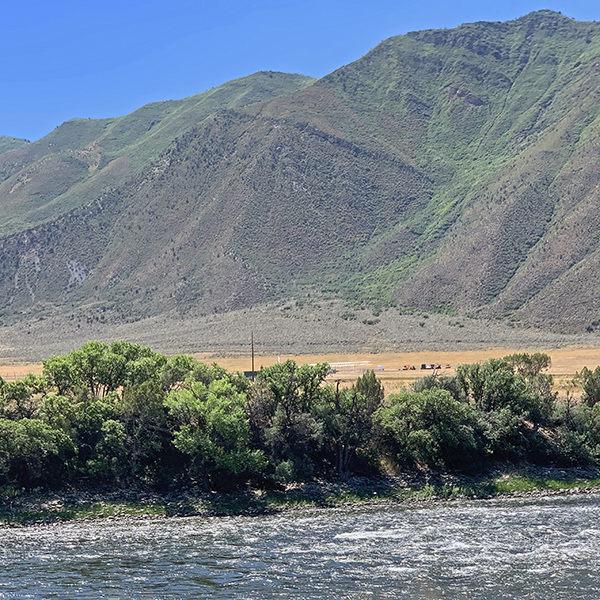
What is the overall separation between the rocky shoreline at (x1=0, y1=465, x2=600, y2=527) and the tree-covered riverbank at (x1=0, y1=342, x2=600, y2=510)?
0.63 meters

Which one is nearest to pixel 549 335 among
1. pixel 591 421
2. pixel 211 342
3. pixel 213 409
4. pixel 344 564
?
pixel 211 342

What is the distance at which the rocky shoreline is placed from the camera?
6312 centimetres

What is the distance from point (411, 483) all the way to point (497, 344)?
87.0 m

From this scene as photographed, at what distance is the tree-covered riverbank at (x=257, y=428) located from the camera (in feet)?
222

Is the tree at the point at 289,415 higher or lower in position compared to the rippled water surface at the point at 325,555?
higher

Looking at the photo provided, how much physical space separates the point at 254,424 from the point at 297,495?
29.3ft

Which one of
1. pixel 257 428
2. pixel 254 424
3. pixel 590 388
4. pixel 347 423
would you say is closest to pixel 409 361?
pixel 590 388

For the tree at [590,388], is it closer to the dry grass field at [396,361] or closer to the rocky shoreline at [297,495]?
the rocky shoreline at [297,495]

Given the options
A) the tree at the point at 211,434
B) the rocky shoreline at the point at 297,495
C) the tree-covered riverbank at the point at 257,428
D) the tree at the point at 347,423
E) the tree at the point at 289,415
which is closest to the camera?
the rocky shoreline at the point at 297,495

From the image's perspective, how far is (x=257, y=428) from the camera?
242 feet

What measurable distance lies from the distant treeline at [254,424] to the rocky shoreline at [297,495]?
170cm

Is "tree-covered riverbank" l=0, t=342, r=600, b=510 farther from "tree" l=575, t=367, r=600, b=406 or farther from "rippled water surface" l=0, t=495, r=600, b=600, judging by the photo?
"rippled water surface" l=0, t=495, r=600, b=600

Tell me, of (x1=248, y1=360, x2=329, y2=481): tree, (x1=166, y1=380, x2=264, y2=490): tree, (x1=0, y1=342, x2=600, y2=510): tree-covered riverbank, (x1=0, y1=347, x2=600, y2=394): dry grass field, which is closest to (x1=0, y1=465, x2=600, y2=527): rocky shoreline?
(x1=0, y1=342, x2=600, y2=510): tree-covered riverbank

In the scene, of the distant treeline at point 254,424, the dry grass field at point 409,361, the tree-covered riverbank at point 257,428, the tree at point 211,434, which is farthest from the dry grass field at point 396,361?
the tree at point 211,434
